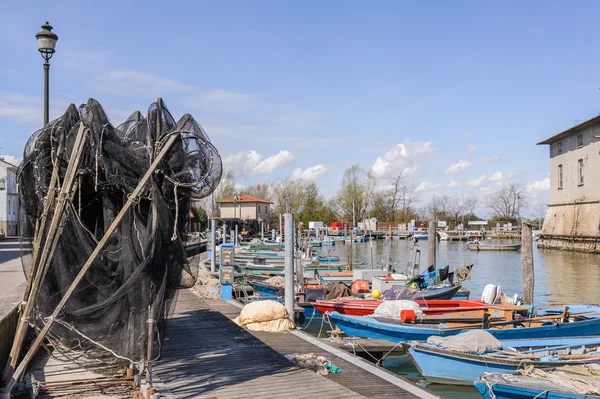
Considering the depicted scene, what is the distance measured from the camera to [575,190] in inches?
2453

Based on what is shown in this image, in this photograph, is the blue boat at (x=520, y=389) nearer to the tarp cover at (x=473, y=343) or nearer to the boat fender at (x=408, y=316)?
the tarp cover at (x=473, y=343)

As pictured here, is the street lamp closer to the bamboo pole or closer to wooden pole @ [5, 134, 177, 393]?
the bamboo pole

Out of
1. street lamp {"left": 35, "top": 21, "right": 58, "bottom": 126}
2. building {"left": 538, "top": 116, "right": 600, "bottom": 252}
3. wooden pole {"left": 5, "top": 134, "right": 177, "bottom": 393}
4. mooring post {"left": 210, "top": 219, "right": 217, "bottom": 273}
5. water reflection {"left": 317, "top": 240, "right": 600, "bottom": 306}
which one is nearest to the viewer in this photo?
wooden pole {"left": 5, "top": 134, "right": 177, "bottom": 393}

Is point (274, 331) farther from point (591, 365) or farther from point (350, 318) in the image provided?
point (591, 365)

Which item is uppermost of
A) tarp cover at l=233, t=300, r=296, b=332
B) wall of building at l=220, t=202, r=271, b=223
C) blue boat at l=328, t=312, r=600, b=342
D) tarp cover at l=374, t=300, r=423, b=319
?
wall of building at l=220, t=202, r=271, b=223

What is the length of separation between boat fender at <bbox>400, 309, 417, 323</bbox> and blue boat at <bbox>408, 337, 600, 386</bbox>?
231 centimetres

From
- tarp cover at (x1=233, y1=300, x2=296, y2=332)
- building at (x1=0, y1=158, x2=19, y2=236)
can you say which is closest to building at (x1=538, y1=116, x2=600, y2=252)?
tarp cover at (x1=233, y1=300, x2=296, y2=332)

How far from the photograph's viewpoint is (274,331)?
13.0 m

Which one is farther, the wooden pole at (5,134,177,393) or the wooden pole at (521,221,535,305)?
the wooden pole at (521,221,535,305)

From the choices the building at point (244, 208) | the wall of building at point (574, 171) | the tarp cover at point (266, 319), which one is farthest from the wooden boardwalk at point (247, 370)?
the building at point (244, 208)

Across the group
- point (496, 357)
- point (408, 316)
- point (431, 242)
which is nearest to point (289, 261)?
point (408, 316)

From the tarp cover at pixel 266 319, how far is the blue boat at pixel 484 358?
2762 millimetres

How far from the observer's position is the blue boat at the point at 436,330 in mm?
14727

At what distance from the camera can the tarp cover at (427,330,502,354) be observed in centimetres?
1247
